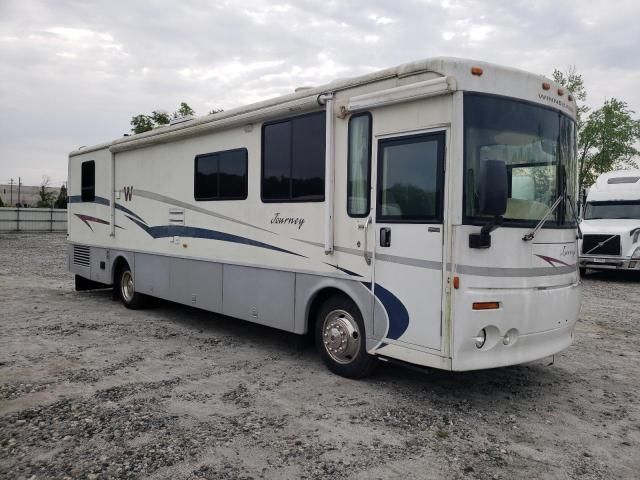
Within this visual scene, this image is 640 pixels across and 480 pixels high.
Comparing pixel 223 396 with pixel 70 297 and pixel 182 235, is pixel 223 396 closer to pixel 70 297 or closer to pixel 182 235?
pixel 182 235

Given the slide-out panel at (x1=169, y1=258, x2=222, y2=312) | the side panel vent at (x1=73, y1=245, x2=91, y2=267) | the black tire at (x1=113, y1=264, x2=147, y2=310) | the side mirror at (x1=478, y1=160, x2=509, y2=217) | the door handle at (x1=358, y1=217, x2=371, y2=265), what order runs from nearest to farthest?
the side mirror at (x1=478, y1=160, x2=509, y2=217)
the door handle at (x1=358, y1=217, x2=371, y2=265)
the slide-out panel at (x1=169, y1=258, x2=222, y2=312)
the black tire at (x1=113, y1=264, x2=147, y2=310)
the side panel vent at (x1=73, y1=245, x2=91, y2=267)

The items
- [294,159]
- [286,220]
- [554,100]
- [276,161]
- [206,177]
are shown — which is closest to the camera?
[554,100]

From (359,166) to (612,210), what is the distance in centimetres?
1281

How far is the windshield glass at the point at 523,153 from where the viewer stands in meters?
4.91

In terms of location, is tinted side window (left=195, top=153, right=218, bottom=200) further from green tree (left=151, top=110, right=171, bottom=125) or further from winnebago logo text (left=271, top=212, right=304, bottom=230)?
green tree (left=151, top=110, right=171, bottom=125)

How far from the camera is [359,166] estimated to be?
5.68m

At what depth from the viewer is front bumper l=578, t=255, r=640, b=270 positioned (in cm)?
1465

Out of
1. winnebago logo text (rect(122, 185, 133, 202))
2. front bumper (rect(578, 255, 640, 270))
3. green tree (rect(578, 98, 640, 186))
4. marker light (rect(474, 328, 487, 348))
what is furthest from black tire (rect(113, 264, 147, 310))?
green tree (rect(578, 98, 640, 186))

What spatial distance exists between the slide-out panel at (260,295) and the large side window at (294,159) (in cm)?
93

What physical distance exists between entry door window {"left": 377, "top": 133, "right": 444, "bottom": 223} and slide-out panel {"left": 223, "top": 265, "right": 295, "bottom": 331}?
1661mm

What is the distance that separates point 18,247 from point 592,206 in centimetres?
2216

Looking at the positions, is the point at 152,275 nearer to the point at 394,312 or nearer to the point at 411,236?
the point at 394,312

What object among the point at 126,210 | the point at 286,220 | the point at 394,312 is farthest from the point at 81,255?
the point at 394,312

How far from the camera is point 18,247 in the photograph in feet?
79.7
